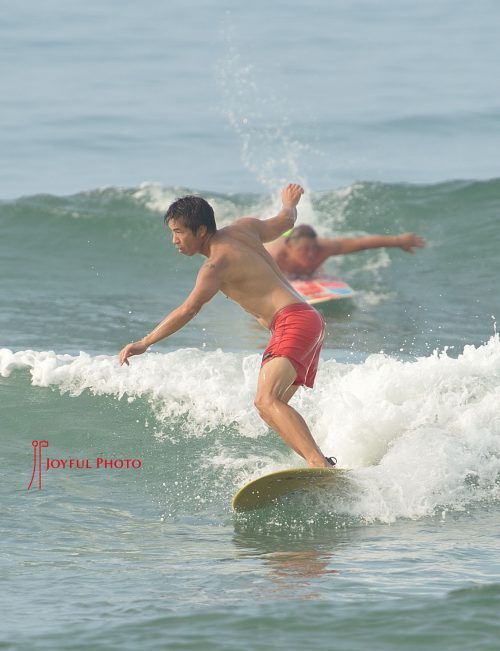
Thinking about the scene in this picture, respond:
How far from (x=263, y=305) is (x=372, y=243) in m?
5.43

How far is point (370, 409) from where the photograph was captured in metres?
8.23

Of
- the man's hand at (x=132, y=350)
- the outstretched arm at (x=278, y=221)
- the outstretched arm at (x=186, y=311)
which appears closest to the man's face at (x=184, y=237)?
the outstretched arm at (x=186, y=311)

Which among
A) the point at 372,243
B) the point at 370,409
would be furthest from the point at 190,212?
the point at 372,243

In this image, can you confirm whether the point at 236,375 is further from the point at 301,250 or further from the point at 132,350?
the point at 301,250

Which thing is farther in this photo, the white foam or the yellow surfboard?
the white foam

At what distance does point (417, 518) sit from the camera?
7.02 meters

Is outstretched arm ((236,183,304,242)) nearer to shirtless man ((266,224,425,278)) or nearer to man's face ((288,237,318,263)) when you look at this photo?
shirtless man ((266,224,425,278))

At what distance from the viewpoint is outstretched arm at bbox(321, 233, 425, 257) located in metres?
10.1

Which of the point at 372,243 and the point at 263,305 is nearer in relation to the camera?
the point at 263,305

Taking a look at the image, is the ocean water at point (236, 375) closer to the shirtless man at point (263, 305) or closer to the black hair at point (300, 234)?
the shirtless man at point (263, 305)

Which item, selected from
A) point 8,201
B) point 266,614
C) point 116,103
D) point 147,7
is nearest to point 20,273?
point 8,201

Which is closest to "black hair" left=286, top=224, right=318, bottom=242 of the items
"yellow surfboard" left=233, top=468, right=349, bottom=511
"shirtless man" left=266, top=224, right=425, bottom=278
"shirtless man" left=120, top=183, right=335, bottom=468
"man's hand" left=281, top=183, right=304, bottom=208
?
"shirtless man" left=266, top=224, right=425, bottom=278

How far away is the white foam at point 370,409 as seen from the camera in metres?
7.35

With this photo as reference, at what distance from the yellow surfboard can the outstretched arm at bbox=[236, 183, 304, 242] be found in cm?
150
